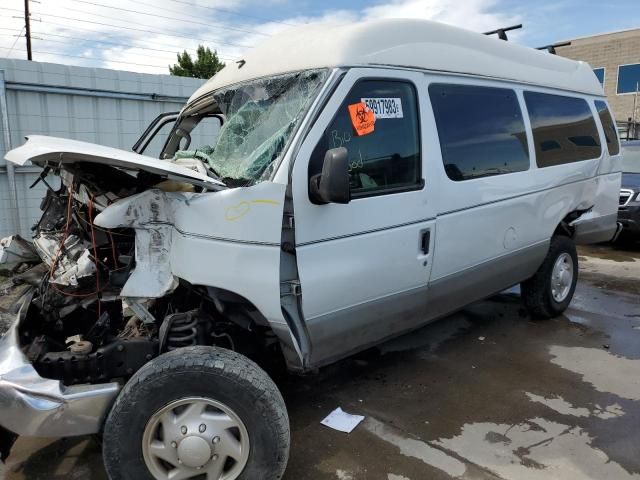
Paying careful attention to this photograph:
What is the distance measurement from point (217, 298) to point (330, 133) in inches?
41.9

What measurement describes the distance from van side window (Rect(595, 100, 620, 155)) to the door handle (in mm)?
3359

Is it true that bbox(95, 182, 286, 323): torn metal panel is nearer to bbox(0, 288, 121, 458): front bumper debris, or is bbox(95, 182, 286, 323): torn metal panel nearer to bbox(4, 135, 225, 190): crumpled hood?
bbox(4, 135, 225, 190): crumpled hood

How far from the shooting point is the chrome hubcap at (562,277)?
5.05 meters

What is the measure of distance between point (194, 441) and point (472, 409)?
2001 millimetres

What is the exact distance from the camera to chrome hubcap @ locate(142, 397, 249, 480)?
2.39 metres

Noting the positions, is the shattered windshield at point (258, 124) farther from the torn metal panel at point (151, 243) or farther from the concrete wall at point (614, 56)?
the concrete wall at point (614, 56)

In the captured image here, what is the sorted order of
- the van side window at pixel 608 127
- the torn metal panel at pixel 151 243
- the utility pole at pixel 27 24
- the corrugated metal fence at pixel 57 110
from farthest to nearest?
the utility pole at pixel 27 24 → the corrugated metal fence at pixel 57 110 → the van side window at pixel 608 127 → the torn metal panel at pixel 151 243

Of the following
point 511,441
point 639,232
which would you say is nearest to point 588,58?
point 639,232

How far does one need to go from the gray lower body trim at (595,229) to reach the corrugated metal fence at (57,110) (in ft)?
20.1

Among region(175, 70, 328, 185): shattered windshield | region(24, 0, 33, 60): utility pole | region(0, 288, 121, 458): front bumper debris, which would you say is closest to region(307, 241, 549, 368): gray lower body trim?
region(175, 70, 328, 185): shattered windshield

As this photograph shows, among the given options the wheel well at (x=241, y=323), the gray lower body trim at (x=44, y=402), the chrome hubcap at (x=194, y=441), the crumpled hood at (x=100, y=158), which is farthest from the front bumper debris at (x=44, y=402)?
the crumpled hood at (x=100, y=158)

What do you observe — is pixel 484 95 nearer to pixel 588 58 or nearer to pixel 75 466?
pixel 75 466

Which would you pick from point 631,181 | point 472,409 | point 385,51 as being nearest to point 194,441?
point 472,409

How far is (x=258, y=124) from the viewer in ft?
10.1
